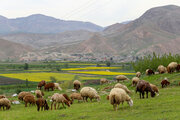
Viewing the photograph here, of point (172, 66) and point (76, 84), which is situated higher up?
point (172, 66)

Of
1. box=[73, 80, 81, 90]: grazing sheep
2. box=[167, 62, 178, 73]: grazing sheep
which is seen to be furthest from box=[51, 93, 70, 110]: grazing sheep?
box=[167, 62, 178, 73]: grazing sheep

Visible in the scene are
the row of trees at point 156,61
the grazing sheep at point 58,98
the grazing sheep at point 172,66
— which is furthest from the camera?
the row of trees at point 156,61

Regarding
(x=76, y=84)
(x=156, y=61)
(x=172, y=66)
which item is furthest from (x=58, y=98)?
(x=156, y=61)

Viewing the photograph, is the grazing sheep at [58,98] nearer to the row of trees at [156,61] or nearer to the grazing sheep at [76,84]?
the grazing sheep at [76,84]

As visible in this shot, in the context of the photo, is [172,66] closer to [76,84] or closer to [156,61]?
[156,61]

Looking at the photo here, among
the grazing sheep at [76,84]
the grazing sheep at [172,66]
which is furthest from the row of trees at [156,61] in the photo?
the grazing sheep at [76,84]

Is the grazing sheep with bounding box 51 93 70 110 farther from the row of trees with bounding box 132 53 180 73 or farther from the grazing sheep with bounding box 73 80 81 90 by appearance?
the row of trees with bounding box 132 53 180 73

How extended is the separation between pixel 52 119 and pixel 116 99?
5.23 meters

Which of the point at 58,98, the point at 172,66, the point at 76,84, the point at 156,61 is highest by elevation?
the point at 156,61

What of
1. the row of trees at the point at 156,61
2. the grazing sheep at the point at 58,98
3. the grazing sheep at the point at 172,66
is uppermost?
the row of trees at the point at 156,61

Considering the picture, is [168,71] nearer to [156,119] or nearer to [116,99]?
[116,99]

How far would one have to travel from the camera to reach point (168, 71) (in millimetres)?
39500

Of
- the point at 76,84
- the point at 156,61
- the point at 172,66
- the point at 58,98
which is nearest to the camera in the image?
the point at 58,98

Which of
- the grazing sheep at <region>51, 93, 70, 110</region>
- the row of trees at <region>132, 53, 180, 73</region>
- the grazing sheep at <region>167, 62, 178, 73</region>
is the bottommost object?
the grazing sheep at <region>51, 93, 70, 110</region>
